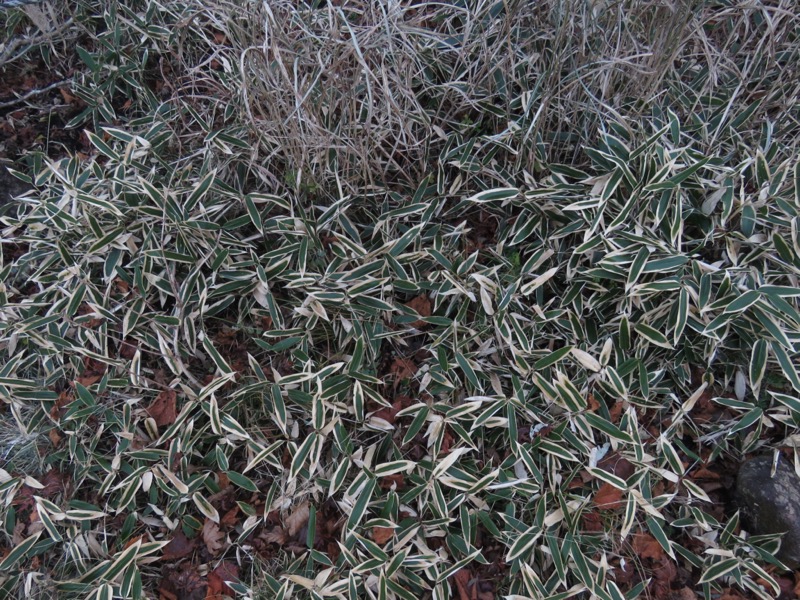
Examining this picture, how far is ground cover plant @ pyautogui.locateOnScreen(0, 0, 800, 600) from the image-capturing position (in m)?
1.48

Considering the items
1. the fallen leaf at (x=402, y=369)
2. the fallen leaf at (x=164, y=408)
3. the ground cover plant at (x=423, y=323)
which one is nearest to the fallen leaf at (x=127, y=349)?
the ground cover plant at (x=423, y=323)

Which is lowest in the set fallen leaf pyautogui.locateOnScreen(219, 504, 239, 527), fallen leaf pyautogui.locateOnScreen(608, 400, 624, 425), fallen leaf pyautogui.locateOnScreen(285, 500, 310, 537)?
fallen leaf pyautogui.locateOnScreen(219, 504, 239, 527)

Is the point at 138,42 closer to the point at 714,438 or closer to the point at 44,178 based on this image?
the point at 44,178

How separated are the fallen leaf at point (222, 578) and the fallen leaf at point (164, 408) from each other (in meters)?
0.43

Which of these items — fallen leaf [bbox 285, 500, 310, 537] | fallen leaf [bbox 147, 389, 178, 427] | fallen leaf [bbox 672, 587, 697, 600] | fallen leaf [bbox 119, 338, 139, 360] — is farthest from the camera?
fallen leaf [bbox 119, 338, 139, 360]

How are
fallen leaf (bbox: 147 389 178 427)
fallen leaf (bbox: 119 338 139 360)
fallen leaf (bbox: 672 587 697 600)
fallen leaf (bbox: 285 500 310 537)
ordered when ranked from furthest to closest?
fallen leaf (bbox: 119 338 139 360), fallen leaf (bbox: 147 389 178 427), fallen leaf (bbox: 285 500 310 537), fallen leaf (bbox: 672 587 697 600)

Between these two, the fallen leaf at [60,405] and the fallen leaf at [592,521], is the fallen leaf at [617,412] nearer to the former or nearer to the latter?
the fallen leaf at [592,521]

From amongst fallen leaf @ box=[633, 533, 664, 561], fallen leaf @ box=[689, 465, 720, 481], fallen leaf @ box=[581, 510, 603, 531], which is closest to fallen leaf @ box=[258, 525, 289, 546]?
fallen leaf @ box=[581, 510, 603, 531]

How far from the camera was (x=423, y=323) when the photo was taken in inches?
68.1

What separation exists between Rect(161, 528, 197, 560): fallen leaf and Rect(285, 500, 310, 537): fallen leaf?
266 millimetres

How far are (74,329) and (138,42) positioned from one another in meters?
1.25

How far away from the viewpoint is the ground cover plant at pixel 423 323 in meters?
1.48

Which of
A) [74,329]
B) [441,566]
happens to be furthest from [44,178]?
[441,566]

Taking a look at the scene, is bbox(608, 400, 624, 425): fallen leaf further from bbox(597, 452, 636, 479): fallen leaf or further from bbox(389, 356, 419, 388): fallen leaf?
bbox(389, 356, 419, 388): fallen leaf
